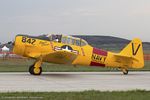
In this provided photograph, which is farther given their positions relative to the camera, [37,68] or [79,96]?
[37,68]

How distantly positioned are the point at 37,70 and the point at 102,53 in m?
3.89

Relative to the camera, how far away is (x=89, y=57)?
21.0 m

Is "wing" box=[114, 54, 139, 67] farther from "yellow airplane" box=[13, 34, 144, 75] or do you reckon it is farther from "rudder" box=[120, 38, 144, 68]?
"rudder" box=[120, 38, 144, 68]

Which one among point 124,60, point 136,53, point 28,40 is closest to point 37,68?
point 28,40

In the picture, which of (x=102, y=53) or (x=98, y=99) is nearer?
(x=98, y=99)

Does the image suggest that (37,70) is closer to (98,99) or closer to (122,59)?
(122,59)

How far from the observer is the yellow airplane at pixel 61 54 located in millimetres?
20031

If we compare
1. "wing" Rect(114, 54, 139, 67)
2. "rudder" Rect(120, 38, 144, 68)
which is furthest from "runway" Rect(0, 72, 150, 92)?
"rudder" Rect(120, 38, 144, 68)

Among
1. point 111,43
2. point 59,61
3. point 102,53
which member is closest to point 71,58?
point 59,61

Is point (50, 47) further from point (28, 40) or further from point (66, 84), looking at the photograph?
point (66, 84)

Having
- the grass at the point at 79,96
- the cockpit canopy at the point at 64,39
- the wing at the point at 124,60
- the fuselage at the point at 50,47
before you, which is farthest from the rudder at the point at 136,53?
the grass at the point at 79,96

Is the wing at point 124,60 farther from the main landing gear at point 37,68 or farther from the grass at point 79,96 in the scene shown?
the grass at point 79,96

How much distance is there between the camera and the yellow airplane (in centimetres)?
2003

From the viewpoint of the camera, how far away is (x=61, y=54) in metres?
18.9
